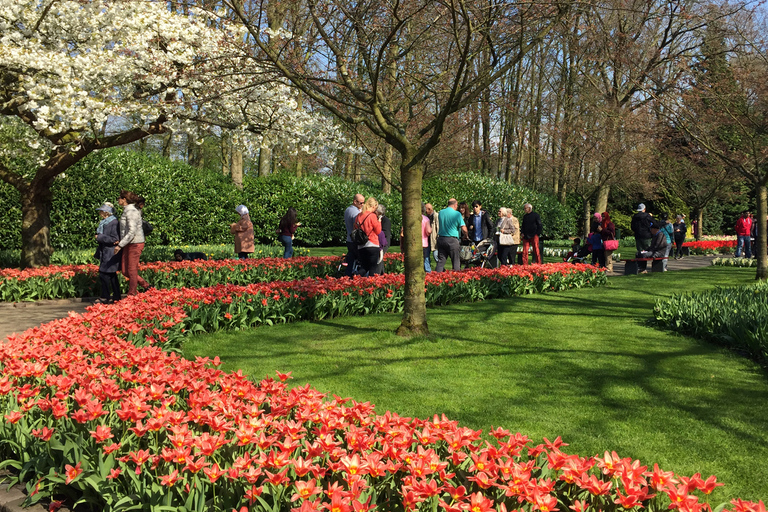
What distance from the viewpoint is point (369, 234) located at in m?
9.31

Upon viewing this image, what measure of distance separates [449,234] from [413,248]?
4.94m

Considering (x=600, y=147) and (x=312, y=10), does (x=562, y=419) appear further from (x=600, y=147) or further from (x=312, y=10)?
(x=600, y=147)

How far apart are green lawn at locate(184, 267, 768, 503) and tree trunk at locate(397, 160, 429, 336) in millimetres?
312

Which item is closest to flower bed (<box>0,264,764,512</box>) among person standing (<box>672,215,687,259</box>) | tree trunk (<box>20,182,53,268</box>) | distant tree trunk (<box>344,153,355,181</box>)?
tree trunk (<box>20,182,53,268</box>)

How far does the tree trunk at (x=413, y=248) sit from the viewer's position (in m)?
6.53

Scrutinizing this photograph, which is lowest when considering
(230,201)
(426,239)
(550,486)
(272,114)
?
(550,486)

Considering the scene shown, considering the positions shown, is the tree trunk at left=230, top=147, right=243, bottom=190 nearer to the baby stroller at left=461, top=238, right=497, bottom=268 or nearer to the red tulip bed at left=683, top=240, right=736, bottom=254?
the baby stroller at left=461, top=238, right=497, bottom=268

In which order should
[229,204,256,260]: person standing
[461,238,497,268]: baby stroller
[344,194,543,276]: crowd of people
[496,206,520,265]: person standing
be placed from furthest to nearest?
[461,238,497,268]: baby stroller, [496,206,520,265]: person standing, [229,204,256,260]: person standing, [344,194,543,276]: crowd of people

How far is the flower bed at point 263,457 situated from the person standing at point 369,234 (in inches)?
203

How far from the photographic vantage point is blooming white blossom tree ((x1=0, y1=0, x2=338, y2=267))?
9844 mm

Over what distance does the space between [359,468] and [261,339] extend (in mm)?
4435

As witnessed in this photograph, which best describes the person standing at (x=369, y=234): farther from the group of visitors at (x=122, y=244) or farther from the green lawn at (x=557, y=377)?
the group of visitors at (x=122, y=244)

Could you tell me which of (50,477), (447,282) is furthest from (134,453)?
(447,282)

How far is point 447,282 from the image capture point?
30.5 ft
